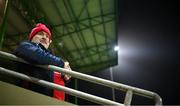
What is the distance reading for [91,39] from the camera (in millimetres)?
12656

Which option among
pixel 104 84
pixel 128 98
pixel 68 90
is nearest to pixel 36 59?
pixel 68 90

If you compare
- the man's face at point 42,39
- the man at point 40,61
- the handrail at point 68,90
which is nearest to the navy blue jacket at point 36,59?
the man at point 40,61

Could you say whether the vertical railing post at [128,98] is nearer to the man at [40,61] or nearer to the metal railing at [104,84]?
the metal railing at [104,84]

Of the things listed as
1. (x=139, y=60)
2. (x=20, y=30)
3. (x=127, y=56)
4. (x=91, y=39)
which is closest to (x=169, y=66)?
(x=139, y=60)

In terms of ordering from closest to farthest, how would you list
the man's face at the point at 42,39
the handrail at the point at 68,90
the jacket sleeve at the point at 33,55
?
the handrail at the point at 68,90 < the jacket sleeve at the point at 33,55 < the man's face at the point at 42,39

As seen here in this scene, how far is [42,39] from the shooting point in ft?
9.54

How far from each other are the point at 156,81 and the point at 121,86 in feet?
70.7

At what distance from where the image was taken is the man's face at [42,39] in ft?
→ 9.39

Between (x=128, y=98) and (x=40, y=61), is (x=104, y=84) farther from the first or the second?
(x=40, y=61)

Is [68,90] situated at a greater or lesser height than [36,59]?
lesser

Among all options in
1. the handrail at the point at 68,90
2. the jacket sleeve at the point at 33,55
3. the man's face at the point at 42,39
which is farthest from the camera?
the man's face at the point at 42,39

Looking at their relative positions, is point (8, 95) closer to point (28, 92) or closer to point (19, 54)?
point (28, 92)

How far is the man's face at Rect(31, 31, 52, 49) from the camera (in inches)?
113

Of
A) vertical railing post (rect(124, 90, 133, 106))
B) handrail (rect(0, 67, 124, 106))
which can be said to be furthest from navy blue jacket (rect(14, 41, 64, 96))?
vertical railing post (rect(124, 90, 133, 106))
